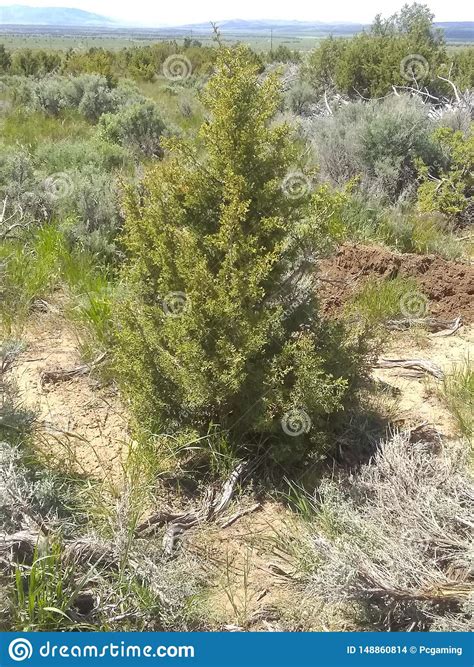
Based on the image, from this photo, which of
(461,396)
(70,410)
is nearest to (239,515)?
(70,410)

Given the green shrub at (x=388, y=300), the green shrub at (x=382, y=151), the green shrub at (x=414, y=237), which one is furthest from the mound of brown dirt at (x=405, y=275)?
the green shrub at (x=382, y=151)

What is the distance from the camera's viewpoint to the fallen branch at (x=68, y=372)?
157 inches

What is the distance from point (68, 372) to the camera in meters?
4.03

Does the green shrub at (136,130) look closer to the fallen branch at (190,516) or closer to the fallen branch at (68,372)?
the fallen branch at (68,372)

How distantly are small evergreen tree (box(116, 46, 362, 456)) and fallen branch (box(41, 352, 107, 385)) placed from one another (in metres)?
0.82

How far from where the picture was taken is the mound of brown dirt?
535cm

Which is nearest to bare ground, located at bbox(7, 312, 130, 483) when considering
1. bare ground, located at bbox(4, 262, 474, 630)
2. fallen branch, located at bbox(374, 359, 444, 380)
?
bare ground, located at bbox(4, 262, 474, 630)

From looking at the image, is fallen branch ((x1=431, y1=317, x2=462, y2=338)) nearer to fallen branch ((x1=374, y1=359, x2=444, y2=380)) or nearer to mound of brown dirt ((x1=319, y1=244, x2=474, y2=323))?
mound of brown dirt ((x1=319, y1=244, x2=474, y2=323))

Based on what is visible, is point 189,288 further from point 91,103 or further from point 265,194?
point 91,103

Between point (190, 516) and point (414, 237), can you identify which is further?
point (414, 237)

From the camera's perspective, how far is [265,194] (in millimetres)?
2947

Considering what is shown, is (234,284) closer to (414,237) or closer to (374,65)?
(414,237)

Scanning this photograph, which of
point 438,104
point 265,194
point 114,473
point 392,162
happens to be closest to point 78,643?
point 114,473

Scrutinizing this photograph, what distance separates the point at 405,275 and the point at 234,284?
318 cm
